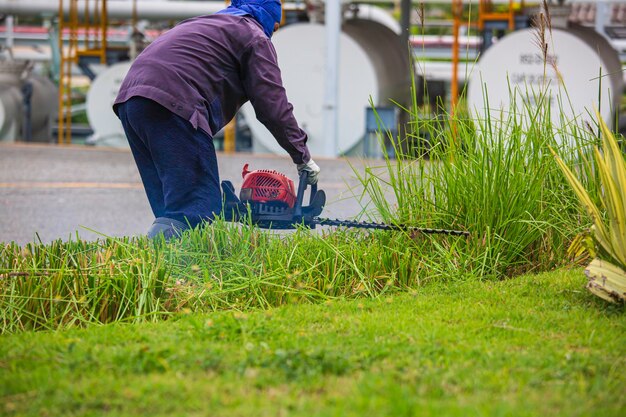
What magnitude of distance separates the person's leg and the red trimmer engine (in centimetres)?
46

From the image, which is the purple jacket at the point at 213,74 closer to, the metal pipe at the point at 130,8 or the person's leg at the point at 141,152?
the person's leg at the point at 141,152

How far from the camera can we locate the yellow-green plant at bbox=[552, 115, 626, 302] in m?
3.93

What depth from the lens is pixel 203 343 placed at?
3359 millimetres

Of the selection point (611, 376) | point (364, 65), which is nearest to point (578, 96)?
point (364, 65)

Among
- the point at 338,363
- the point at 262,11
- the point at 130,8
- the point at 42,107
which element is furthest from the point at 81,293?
the point at 42,107

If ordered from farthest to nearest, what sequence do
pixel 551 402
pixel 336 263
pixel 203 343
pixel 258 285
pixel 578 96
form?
pixel 578 96
pixel 336 263
pixel 258 285
pixel 203 343
pixel 551 402

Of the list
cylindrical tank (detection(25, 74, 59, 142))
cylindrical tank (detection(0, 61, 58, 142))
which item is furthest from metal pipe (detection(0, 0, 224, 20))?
cylindrical tank (detection(25, 74, 59, 142))

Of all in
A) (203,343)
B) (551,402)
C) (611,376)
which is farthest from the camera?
(203,343)

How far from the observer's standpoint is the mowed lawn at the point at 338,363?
273 centimetres

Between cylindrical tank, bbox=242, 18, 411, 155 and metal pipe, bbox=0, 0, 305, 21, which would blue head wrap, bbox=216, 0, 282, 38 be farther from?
metal pipe, bbox=0, 0, 305, 21

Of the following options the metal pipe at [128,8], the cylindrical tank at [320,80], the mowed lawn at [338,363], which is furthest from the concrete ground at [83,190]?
the metal pipe at [128,8]

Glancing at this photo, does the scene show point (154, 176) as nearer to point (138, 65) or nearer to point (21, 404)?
point (138, 65)

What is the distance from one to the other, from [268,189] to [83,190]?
543 centimetres

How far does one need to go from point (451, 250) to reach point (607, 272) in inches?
40.6
